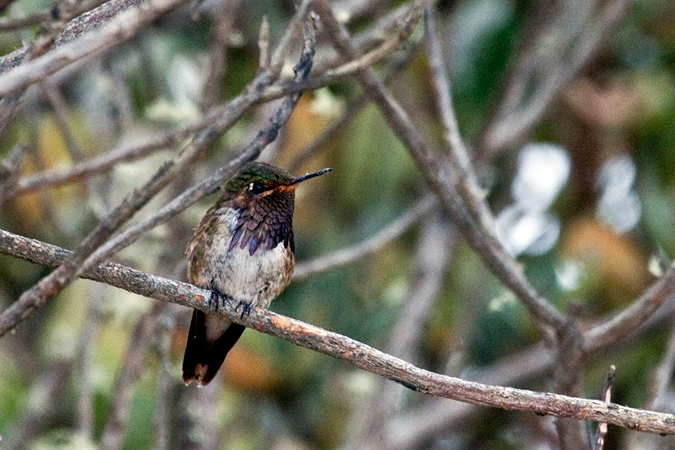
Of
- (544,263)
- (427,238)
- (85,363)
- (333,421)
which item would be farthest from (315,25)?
(333,421)

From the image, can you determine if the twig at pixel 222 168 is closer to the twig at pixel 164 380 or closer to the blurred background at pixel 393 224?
the twig at pixel 164 380

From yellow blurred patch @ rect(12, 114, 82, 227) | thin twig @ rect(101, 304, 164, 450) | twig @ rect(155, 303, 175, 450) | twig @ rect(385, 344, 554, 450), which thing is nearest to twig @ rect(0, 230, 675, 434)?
twig @ rect(155, 303, 175, 450)

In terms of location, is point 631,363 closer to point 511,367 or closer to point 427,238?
point 511,367

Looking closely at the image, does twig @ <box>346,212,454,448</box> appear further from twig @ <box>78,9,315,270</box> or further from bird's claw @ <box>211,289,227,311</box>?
twig @ <box>78,9,315,270</box>

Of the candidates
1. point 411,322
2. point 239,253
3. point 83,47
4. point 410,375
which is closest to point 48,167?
point 411,322

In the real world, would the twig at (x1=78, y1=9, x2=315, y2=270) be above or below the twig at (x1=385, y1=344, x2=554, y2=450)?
below

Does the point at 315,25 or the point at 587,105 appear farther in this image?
the point at 587,105

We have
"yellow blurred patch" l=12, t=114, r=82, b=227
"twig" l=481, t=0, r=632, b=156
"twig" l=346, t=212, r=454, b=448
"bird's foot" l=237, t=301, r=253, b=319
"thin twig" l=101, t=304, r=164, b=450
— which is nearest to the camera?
"bird's foot" l=237, t=301, r=253, b=319

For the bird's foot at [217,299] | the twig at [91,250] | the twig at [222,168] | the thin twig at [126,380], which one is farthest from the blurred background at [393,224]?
the twig at [91,250]
